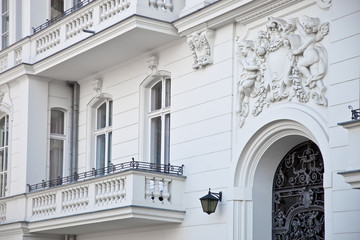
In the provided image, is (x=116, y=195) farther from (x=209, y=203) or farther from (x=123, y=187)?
(x=209, y=203)

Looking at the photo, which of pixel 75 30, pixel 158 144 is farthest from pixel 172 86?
pixel 75 30

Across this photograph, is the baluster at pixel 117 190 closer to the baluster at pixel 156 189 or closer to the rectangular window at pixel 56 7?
the baluster at pixel 156 189

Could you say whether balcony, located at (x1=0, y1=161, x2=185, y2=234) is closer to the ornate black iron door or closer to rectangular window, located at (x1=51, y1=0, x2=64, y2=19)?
the ornate black iron door

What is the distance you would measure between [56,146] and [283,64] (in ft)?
26.0

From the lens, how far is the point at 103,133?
19.0 metres

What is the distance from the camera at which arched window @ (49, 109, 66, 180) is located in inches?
779

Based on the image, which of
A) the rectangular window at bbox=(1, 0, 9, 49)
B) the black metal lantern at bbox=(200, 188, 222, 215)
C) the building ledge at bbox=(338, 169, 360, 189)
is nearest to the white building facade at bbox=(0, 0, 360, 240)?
the building ledge at bbox=(338, 169, 360, 189)

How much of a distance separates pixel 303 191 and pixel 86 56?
20.3ft

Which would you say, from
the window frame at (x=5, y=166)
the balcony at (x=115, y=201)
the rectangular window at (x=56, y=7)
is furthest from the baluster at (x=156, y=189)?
the rectangular window at (x=56, y=7)

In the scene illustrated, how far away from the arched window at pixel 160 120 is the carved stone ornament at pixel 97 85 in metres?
1.84

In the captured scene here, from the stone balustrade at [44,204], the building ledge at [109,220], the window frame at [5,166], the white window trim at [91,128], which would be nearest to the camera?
the building ledge at [109,220]

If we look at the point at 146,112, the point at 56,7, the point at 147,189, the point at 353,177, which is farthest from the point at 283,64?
the point at 56,7

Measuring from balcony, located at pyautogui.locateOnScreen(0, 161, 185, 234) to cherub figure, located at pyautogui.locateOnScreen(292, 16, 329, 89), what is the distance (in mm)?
3630

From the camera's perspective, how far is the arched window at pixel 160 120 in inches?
664
